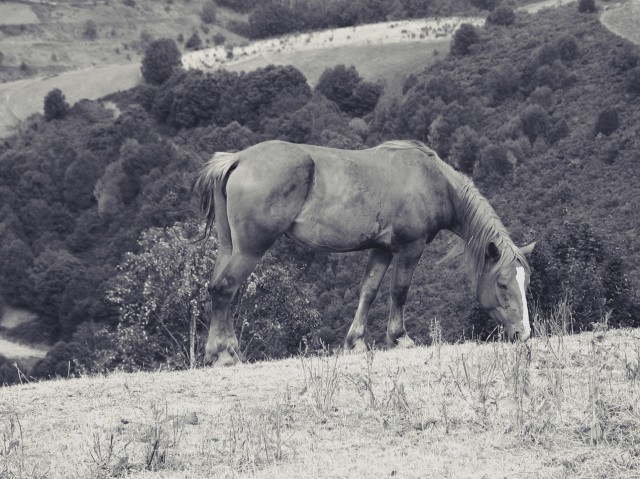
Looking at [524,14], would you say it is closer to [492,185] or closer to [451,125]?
[451,125]

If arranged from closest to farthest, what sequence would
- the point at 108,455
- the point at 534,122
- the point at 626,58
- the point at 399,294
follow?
the point at 108,455 < the point at 399,294 < the point at 534,122 < the point at 626,58

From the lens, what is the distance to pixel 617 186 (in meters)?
56.9

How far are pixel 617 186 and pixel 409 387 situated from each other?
47.4 metres

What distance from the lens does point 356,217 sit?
1476cm

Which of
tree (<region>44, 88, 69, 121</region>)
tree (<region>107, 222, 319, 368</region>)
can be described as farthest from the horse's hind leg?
tree (<region>44, 88, 69, 121</region>)

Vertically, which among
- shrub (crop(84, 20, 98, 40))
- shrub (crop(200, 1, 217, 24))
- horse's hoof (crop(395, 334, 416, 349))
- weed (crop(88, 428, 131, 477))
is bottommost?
shrub (crop(200, 1, 217, 24))

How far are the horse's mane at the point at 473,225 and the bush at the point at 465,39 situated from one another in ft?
288

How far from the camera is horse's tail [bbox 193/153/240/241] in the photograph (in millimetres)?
14586

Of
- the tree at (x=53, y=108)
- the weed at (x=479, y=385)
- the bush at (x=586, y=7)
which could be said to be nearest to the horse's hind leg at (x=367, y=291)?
the weed at (x=479, y=385)

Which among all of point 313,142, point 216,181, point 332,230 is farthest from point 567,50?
point 216,181

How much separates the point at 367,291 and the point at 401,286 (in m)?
0.49

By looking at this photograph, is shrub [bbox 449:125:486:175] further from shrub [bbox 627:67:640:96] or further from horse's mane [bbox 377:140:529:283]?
horse's mane [bbox 377:140:529:283]

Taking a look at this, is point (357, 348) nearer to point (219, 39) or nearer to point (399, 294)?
point (399, 294)

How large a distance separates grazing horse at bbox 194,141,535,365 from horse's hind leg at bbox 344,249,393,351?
0.05ft
